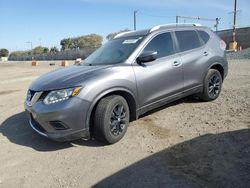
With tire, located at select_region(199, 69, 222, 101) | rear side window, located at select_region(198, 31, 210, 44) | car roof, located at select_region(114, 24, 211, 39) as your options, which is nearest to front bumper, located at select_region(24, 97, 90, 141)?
car roof, located at select_region(114, 24, 211, 39)

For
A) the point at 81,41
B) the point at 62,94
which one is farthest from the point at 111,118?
the point at 81,41

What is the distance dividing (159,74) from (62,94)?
1907 mm

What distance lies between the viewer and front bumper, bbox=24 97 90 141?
4.35m

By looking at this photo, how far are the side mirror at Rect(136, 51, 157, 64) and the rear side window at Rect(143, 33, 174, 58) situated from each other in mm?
253

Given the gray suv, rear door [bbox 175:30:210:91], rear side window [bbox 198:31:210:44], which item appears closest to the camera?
the gray suv

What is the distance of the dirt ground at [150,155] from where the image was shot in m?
3.62

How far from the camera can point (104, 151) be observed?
4.56 metres

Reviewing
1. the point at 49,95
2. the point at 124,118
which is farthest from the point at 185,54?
the point at 49,95

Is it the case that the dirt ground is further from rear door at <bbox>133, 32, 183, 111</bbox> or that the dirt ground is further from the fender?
the fender

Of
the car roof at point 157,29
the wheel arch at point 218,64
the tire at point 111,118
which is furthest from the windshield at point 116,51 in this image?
the wheel arch at point 218,64

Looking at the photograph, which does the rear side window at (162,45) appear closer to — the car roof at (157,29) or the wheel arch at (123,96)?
the car roof at (157,29)

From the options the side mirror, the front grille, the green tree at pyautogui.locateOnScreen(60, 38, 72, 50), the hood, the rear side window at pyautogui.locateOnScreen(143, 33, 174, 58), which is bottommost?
the front grille

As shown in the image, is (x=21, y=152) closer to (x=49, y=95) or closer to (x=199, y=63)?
(x=49, y=95)

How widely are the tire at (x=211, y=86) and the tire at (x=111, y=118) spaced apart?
2.38 meters
